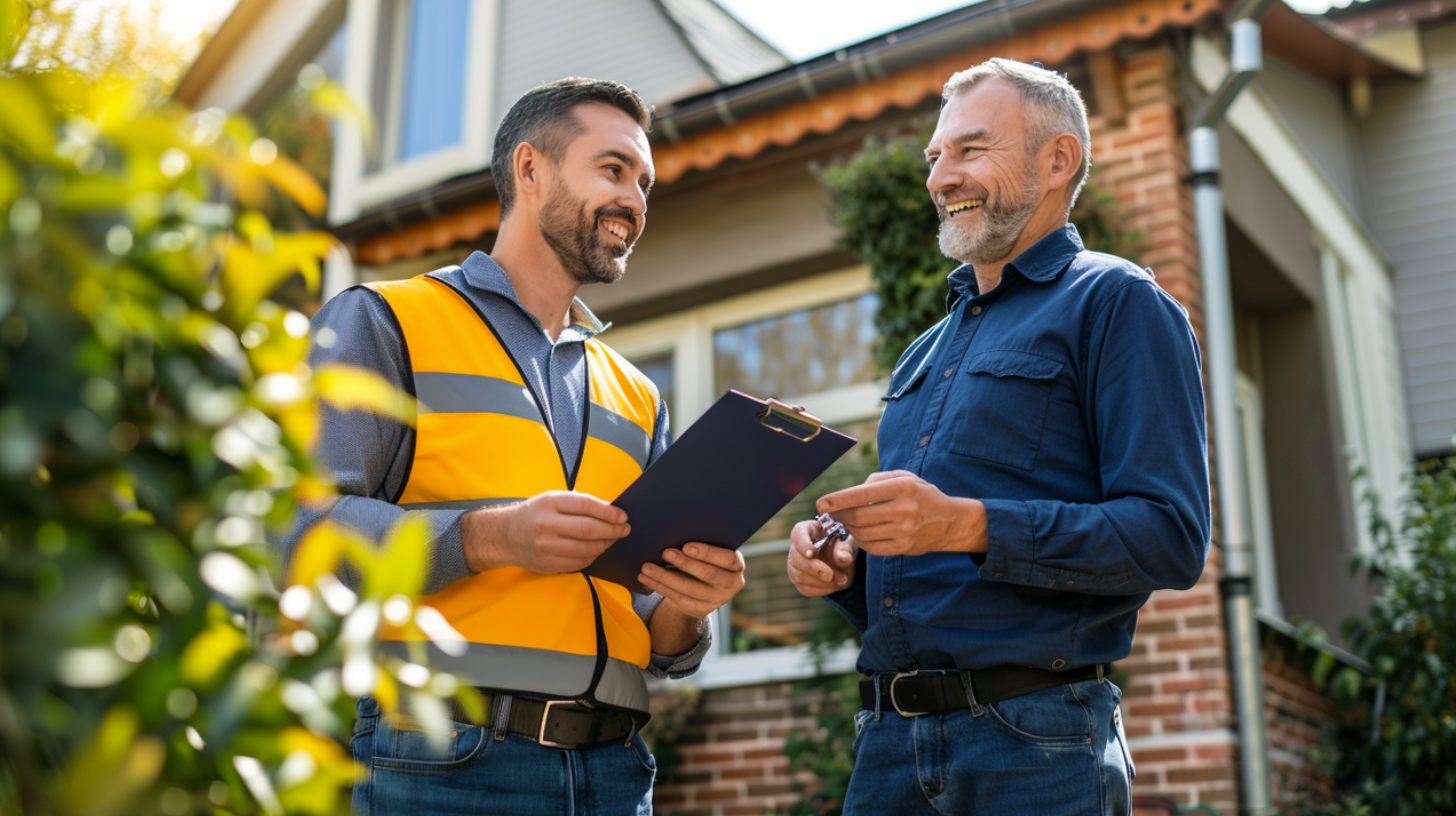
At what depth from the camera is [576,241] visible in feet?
8.52

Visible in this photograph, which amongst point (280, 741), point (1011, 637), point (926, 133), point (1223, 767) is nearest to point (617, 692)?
point (1011, 637)

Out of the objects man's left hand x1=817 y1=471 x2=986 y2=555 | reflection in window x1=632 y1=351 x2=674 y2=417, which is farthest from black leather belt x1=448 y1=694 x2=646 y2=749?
reflection in window x1=632 y1=351 x2=674 y2=417

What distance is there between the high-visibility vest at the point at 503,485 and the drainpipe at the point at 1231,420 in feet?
10.3

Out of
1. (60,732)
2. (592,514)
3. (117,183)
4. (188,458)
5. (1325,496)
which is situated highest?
(1325,496)

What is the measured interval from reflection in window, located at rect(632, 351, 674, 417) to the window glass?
306 cm

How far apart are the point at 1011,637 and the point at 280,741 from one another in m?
1.45

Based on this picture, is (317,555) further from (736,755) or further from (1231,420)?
(736,755)

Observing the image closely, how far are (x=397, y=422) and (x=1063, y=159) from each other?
1.35m

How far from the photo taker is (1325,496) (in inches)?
270

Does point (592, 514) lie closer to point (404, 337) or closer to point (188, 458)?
point (404, 337)

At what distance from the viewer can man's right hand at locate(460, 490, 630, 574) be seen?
1.93 meters

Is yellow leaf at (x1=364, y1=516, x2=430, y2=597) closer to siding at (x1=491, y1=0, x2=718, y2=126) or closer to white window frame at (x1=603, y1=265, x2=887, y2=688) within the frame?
white window frame at (x1=603, y1=265, x2=887, y2=688)

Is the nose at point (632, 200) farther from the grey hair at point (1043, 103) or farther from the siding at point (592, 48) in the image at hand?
the siding at point (592, 48)

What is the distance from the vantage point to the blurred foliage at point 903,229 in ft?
16.9
